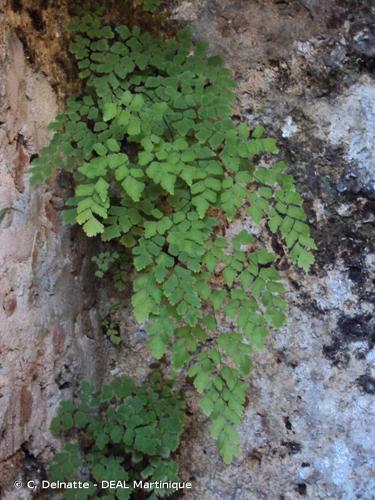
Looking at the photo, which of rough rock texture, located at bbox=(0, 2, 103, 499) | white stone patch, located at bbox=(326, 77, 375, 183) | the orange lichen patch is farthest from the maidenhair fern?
white stone patch, located at bbox=(326, 77, 375, 183)

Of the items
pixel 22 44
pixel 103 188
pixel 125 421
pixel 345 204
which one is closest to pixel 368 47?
pixel 345 204

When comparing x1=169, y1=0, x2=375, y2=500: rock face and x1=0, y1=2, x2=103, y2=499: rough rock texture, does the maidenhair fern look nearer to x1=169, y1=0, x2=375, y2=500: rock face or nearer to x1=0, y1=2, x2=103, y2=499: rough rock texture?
x1=0, y1=2, x2=103, y2=499: rough rock texture

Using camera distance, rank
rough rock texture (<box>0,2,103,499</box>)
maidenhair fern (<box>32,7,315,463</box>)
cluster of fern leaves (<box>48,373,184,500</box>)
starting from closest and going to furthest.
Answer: maidenhair fern (<box>32,7,315,463</box>)
rough rock texture (<box>0,2,103,499</box>)
cluster of fern leaves (<box>48,373,184,500</box>)

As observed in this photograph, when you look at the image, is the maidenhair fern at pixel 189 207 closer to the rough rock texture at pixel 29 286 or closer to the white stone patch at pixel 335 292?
the rough rock texture at pixel 29 286

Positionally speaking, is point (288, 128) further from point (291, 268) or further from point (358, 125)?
point (291, 268)

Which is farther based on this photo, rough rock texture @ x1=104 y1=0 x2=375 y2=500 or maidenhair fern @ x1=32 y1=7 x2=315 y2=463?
rough rock texture @ x1=104 y1=0 x2=375 y2=500

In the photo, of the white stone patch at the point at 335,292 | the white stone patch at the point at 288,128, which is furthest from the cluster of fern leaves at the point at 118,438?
the white stone patch at the point at 288,128

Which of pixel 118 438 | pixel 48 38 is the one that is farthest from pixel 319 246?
pixel 48 38
